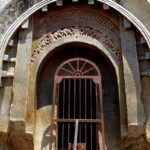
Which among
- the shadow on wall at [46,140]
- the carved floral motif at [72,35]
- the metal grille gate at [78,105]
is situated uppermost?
the carved floral motif at [72,35]

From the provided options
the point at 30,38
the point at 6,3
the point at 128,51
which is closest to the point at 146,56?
the point at 128,51

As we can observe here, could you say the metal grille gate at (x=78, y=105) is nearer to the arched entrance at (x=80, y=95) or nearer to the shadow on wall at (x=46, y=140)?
the arched entrance at (x=80, y=95)

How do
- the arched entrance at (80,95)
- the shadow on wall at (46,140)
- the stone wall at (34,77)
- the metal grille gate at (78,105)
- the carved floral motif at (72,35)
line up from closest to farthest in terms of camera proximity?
the stone wall at (34,77) < the metal grille gate at (78,105) < the arched entrance at (80,95) < the shadow on wall at (46,140) < the carved floral motif at (72,35)

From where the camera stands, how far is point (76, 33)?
359 inches

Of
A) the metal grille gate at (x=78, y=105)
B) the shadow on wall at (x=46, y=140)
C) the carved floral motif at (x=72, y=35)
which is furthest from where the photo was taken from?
the carved floral motif at (x=72, y=35)

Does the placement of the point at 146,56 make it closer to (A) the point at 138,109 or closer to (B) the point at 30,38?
(A) the point at 138,109

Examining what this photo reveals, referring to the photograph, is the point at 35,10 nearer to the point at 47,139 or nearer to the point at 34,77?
the point at 34,77

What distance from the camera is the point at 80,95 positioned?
8.65 metres

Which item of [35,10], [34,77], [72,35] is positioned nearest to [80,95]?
[34,77]

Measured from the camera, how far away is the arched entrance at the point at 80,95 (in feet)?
28.1

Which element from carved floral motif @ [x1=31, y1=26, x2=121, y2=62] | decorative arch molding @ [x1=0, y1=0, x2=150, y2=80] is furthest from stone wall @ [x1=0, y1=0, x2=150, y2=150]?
decorative arch molding @ [x1=0, y1=0, x2=150, y2=80]

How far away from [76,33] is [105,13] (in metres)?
0.77

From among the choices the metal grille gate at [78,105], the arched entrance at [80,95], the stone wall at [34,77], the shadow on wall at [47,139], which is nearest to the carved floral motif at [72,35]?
the stone wall at [34,77]

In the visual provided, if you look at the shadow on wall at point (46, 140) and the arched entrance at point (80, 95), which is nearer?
the arched entrance at point (80, 95)
